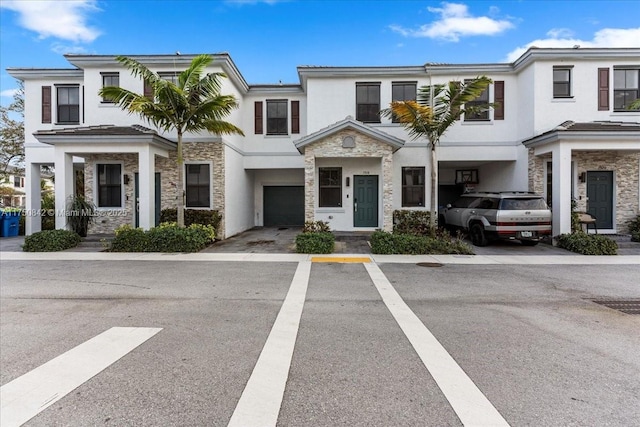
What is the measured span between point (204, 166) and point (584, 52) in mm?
15406

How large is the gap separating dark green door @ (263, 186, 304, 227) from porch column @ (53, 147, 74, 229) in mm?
8566

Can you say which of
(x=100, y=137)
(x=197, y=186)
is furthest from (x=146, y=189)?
(x=100, y=137)

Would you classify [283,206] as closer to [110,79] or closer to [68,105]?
[110,79]

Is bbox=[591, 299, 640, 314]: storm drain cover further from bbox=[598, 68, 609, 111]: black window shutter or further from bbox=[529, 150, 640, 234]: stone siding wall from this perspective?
bbox=[598, 68, 609, 111]: black window shutter

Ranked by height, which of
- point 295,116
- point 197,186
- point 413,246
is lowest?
point 413,246

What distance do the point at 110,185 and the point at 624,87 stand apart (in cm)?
2102

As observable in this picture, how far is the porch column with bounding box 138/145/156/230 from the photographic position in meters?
11.3

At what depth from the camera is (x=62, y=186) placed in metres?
11.6

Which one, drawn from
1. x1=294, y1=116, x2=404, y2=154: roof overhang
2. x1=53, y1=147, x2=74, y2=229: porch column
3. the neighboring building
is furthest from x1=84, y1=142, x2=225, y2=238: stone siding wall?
x1=294, y1=116, x2=404, y2=154: roof overhang

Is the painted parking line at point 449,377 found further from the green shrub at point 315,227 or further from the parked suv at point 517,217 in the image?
the parked suv at point 517,217

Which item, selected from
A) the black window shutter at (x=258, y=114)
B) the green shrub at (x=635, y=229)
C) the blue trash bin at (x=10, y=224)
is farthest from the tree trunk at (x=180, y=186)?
the green shrub at (x=635, y=229)

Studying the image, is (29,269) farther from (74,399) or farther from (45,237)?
(74,399)

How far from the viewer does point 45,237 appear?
1080cm

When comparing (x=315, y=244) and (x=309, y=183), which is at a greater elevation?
A: (x=309, y=183)
